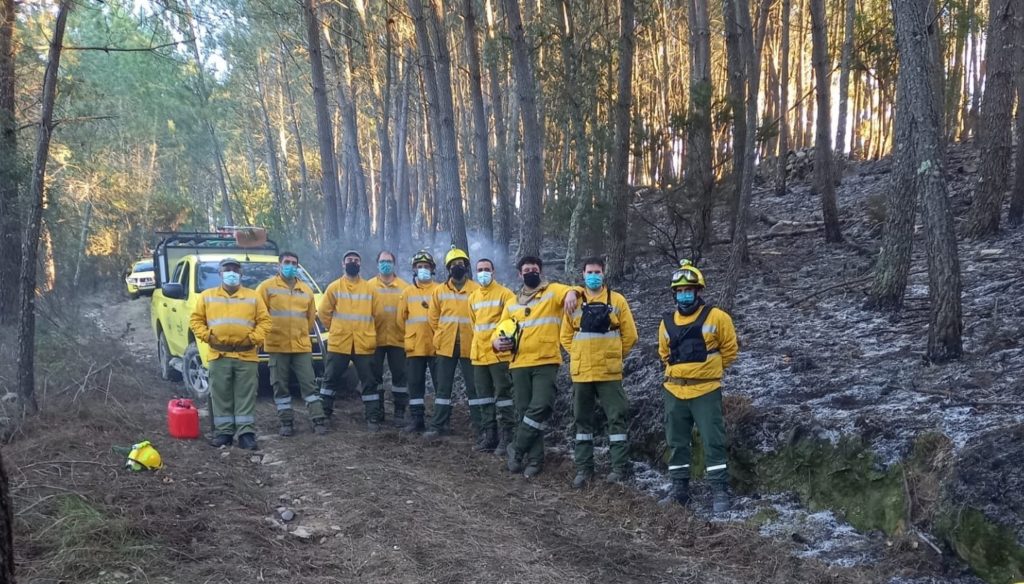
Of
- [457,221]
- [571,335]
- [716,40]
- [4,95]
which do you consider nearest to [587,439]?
[571,335]

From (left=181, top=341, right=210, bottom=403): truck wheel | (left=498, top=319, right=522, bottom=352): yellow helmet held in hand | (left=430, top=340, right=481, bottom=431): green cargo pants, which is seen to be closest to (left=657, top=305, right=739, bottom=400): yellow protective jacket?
(left=498, top=319, right=522, bottom=352): yellow helmet held in hand

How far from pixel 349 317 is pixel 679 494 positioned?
466cm

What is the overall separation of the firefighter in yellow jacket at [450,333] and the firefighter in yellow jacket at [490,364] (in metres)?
0.33

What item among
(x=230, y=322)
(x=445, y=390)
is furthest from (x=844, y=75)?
(x=230, y=322)

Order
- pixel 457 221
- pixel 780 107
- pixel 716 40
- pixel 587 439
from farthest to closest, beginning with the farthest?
pixel 716 40, pixel 780 107, pixel 457 221, pixel 587 439

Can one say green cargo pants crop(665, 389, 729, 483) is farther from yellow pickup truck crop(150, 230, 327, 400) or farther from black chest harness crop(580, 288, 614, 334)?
yellow pickup truck crop(150, 230, 327, 400)

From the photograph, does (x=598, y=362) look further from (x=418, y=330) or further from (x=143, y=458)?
(x=143, y=458)

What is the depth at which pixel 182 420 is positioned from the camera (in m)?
7.69

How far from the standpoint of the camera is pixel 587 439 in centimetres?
667

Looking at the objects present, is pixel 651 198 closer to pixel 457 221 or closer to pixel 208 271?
pixel 457 221

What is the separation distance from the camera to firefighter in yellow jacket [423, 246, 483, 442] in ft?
27.2

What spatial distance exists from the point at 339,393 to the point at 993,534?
849 centimetres

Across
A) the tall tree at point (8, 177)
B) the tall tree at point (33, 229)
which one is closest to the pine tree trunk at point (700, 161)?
the tall tree at point (33, 229)

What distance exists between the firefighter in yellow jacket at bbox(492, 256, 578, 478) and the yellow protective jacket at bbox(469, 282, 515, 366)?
0.40m
